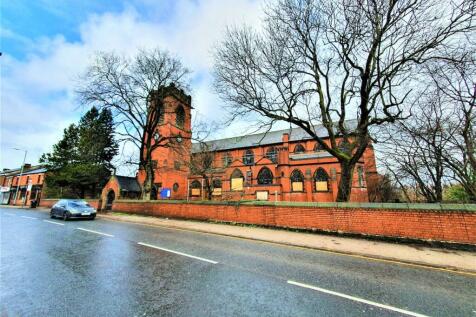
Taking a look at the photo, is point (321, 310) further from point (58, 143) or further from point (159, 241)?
point (58, 143)

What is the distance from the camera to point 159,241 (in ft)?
29.1

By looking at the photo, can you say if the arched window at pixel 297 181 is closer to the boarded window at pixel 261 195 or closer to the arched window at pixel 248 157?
the boarded window at pixel 261 195

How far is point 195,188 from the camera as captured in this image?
38000 millimetres

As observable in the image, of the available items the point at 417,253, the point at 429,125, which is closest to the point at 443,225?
the point at 417,253

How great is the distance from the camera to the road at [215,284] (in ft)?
11.8

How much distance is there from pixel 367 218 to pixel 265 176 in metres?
23.6

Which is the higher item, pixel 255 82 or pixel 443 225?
pixel 255 82

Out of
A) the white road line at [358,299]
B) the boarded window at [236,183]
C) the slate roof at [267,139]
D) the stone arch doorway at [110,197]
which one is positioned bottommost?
the white road line at [358,299]

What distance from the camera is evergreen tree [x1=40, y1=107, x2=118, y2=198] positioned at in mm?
32031

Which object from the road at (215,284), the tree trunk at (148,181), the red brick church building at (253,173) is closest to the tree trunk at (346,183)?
the road at (215,284)

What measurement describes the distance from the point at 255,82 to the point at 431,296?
11971 millimetres

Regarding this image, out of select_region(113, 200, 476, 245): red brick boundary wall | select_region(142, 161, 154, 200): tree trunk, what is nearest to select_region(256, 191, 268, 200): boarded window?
select_region(142, 161, 154, 200): tree trunk

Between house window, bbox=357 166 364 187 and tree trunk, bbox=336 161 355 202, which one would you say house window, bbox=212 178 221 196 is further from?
tree trunk, bbox=336 161 355 202

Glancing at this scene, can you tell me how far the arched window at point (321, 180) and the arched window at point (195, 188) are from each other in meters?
18.9
